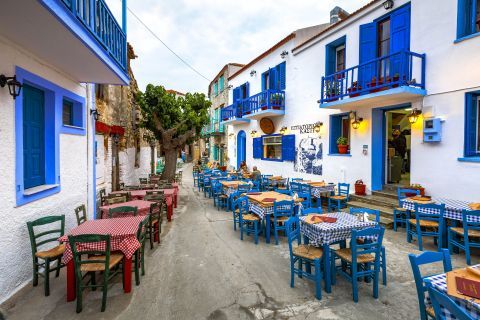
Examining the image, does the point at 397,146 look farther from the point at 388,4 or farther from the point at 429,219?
the point at 429,219

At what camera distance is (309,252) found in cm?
420

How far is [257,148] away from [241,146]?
2.97 metres

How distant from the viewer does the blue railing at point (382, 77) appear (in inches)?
286

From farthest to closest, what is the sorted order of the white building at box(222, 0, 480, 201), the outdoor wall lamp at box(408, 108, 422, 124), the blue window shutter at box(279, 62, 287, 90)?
the blue window shutter at box(279, 62, 287, 90), the outdoor wall lamp at box(408, 108, 422, 124), the white building at box(222, 0, 480, 201)

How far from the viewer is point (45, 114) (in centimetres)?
534

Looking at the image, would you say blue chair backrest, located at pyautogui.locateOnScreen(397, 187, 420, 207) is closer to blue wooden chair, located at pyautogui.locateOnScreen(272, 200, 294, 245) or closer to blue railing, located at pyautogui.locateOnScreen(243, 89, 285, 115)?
blue wooden chair, located at pyautogui.locateOnScreen(272, 200, 294, 245)

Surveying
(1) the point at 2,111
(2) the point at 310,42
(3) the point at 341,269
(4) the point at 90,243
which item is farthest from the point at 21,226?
(2) the point at 310,42

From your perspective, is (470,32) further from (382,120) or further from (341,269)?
(341,269)

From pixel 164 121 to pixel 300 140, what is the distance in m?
6.44

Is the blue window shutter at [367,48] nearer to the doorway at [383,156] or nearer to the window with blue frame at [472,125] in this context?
the doorway at [383,156]

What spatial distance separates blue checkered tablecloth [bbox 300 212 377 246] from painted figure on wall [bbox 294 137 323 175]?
21.8 ft

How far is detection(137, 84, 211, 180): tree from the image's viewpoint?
1194cm

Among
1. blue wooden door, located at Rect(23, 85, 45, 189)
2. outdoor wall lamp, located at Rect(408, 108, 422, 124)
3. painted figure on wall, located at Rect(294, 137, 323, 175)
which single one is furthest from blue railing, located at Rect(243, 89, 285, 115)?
blue wooden door, located at Rect(23, 85, 45, 189)

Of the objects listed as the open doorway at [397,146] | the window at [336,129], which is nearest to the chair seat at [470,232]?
the open doorway at [397,146]
